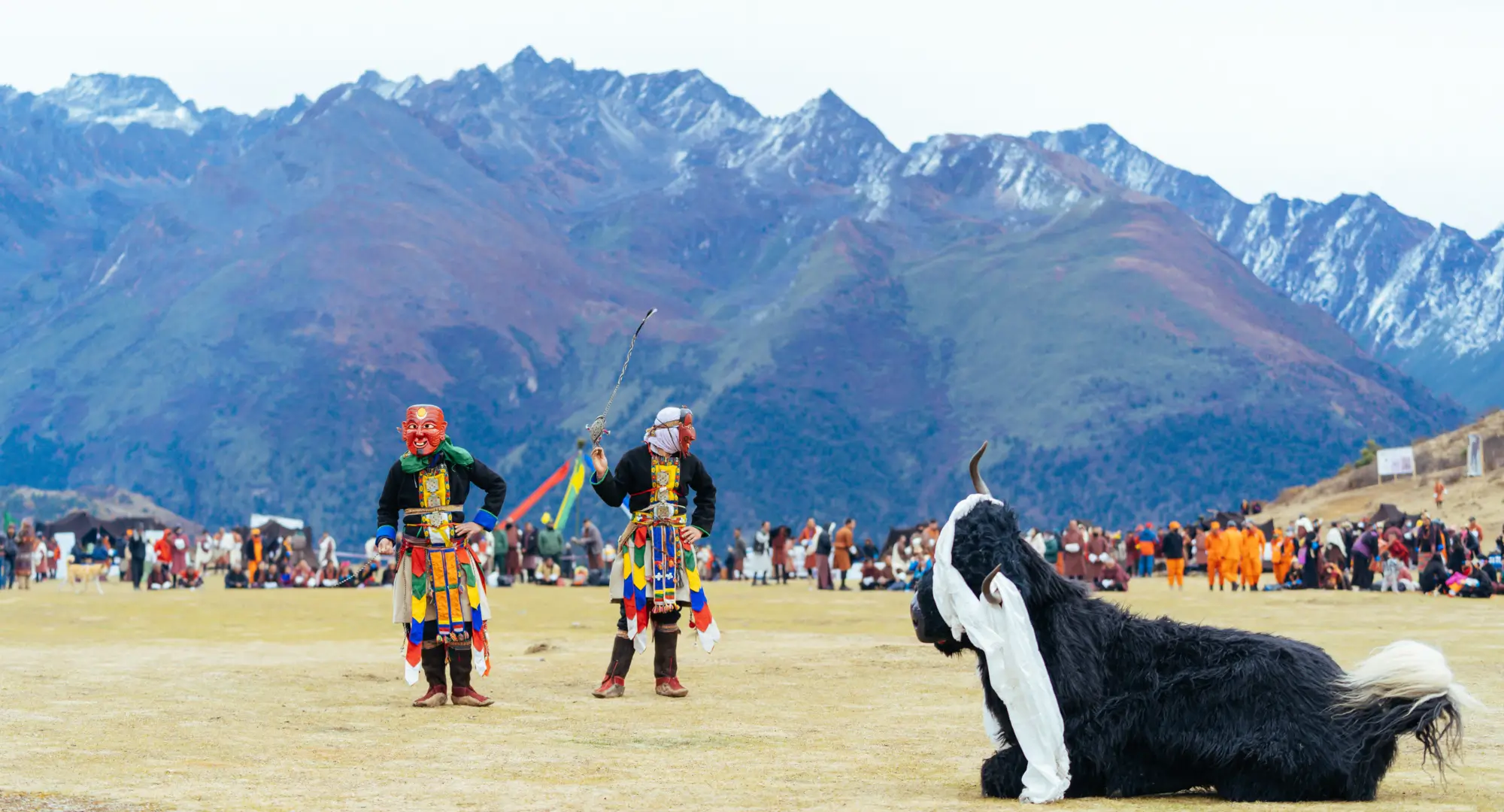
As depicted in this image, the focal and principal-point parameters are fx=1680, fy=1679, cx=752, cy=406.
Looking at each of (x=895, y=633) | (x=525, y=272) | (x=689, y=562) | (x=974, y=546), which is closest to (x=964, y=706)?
(x=689, y=562)

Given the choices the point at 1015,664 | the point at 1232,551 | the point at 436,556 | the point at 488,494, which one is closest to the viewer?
the point at 1015,664

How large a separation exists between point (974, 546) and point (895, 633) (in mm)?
13515

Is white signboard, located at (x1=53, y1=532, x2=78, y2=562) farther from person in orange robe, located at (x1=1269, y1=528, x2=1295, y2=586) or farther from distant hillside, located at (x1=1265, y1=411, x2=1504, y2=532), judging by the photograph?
distant hillside, located at (x1=1265, y1=411, x2=1504, y2=532)

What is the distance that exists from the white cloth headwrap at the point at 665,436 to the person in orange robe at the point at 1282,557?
24988 millimetres

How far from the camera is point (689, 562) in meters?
12.8

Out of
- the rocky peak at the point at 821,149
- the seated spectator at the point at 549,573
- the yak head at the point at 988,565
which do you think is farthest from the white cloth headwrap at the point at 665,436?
the rocky peak at the point at 821,149

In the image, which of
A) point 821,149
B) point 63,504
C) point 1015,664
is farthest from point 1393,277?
point 1015,664

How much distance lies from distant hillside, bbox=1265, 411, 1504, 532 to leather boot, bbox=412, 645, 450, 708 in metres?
41.5

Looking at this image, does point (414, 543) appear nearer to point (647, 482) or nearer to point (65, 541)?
point (647, 482)

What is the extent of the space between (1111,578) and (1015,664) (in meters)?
27.6

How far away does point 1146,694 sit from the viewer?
290 inches

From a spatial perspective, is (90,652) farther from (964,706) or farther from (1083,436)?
(1083,436)

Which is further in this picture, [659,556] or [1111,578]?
[1111,578]

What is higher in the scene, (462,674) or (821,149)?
(821,149)
